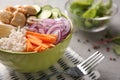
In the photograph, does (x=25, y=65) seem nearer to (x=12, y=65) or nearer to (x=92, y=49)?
(x=12, y=65)

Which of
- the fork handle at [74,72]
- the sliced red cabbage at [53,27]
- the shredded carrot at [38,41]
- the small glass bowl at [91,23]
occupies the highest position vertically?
the small glass bowl at [91,23]

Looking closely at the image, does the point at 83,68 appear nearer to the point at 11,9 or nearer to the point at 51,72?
the point at 51,72

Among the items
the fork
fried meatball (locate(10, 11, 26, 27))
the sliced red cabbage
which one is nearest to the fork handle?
the fork

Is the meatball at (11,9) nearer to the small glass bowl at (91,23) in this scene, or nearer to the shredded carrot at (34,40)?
the shredded carrot at (34,40)

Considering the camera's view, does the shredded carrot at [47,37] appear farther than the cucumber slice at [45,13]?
No

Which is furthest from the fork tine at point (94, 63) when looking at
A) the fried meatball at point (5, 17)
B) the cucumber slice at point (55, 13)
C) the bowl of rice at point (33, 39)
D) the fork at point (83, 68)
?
the fried meatball at point (5, 17)

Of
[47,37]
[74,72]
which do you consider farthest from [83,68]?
[47,37]
